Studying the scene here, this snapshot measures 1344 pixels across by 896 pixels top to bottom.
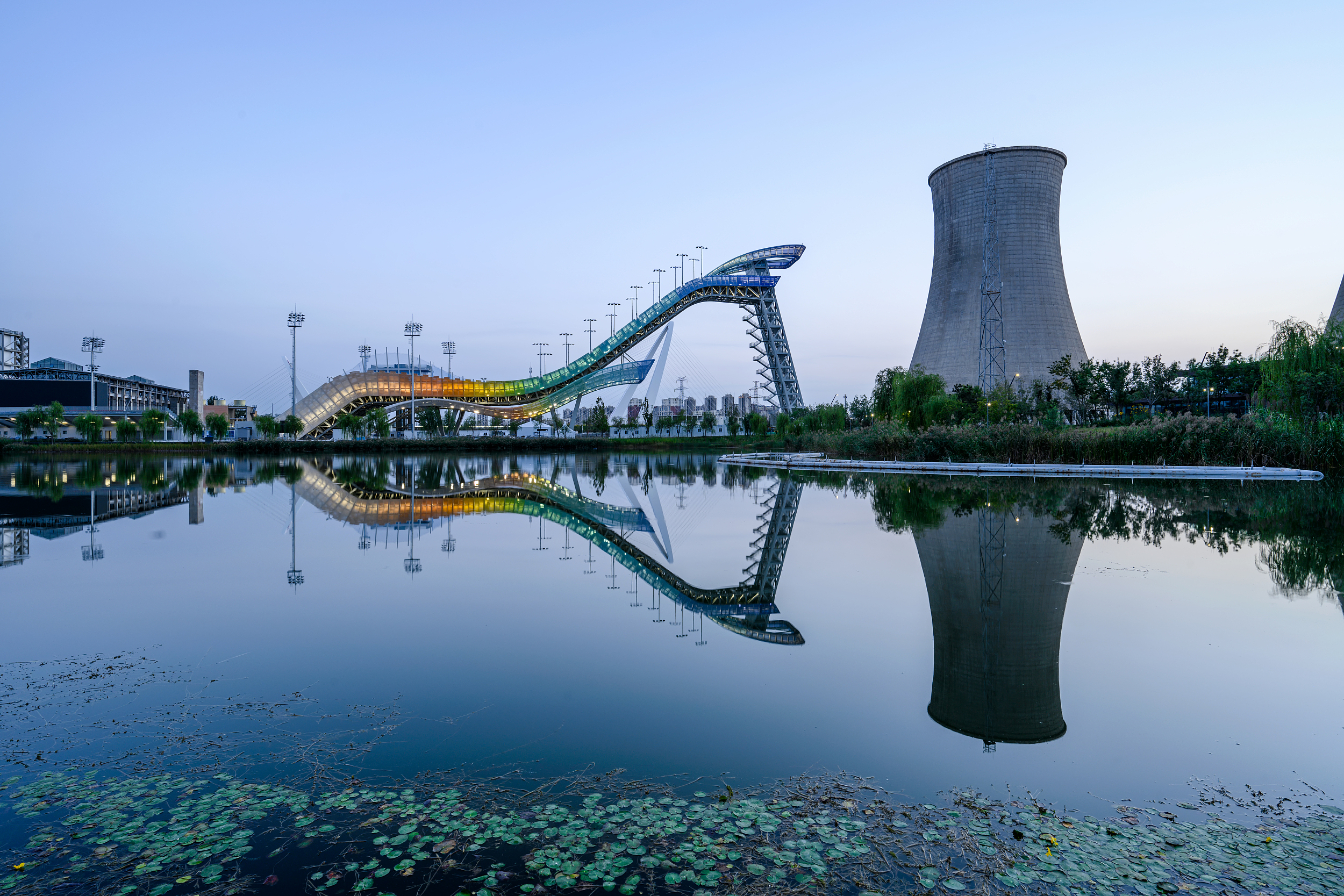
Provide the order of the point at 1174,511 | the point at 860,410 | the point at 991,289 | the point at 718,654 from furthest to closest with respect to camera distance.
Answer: the point at 860,410 < the point at 991,289 < the point at 1174,511 < the point at 718,654

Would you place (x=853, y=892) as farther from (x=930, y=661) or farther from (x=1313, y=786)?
(x=930, y=661)

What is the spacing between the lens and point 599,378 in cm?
6938

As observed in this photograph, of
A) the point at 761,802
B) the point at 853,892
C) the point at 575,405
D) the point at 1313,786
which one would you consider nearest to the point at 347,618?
the point at 761,802

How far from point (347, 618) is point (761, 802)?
522cm

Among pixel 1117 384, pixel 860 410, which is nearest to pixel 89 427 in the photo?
pixel 860 410

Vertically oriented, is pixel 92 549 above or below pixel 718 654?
above

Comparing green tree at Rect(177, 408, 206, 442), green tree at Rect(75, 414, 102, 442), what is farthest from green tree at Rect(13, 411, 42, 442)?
green tree at Rect(177, 408, 206, 442)

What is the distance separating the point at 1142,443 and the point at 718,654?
2680cm

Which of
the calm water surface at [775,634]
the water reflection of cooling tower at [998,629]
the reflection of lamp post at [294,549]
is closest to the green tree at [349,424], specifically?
the reflection of lamp post at [294,549]

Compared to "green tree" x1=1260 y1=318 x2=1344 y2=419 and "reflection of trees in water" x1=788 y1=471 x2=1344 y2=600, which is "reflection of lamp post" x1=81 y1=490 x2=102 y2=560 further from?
"green tree" x1=1260 y1=318 x2=1344 y2=419

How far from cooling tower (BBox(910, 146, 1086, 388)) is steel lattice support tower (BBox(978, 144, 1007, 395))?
224 millimetres

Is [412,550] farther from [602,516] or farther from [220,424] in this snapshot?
[220,424]

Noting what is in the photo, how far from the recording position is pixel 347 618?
287 inches

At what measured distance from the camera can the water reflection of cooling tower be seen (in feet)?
15.4
